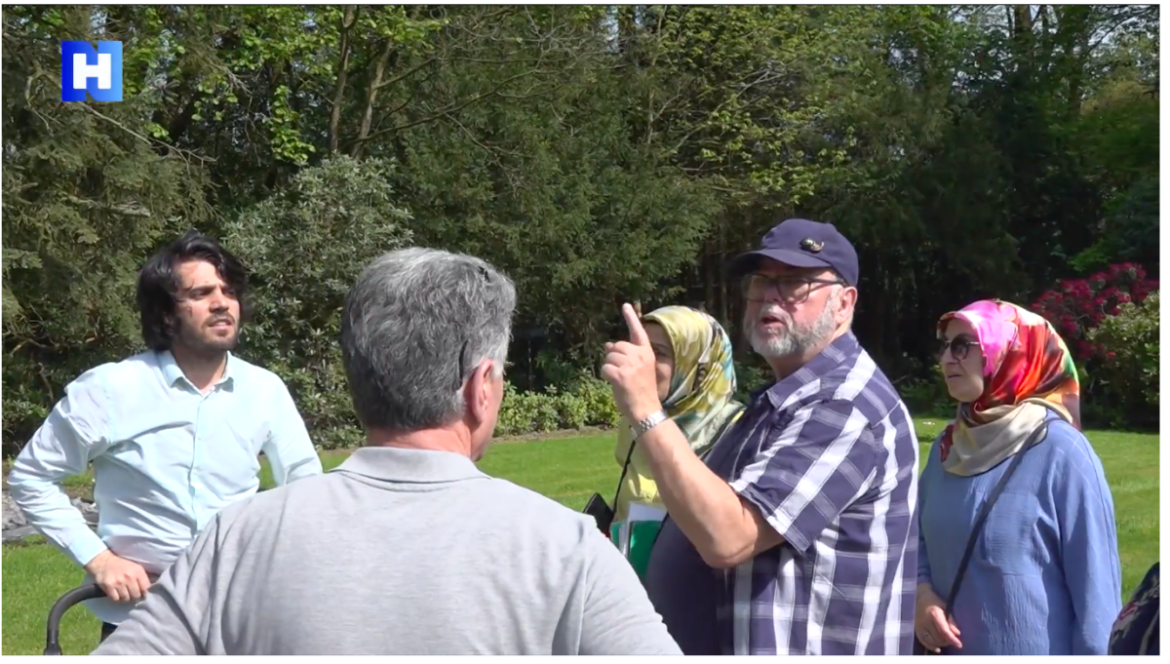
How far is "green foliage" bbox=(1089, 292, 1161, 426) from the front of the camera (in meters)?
17.8

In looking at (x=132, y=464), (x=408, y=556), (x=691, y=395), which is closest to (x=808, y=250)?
(x=691, y=395)

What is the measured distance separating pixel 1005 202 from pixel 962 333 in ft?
75.7

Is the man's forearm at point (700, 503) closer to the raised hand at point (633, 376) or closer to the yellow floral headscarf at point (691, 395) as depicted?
the raised hand at point (633, 376)

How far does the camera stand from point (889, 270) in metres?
26.9

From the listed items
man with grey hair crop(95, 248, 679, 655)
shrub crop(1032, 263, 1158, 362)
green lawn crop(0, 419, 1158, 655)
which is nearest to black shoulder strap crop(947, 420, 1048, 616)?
man with grey hair crop(95, 248, 679, 655)

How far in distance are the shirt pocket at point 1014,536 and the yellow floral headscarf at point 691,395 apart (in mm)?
929

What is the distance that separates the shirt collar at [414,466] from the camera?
1.81 m

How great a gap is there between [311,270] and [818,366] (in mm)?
15452

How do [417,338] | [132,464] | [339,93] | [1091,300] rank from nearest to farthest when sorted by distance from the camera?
[417,338]
[132,464]
[1091,300]
[339,93]

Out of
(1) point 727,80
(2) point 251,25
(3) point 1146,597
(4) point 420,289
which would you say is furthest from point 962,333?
(1) point 727,80

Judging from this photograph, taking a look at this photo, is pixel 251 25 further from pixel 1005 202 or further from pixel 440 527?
pixel 440 527

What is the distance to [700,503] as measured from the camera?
2.63 metres

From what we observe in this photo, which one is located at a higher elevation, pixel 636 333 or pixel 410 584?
pixel 636 333

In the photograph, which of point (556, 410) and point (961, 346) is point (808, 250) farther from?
point (556, 410)
